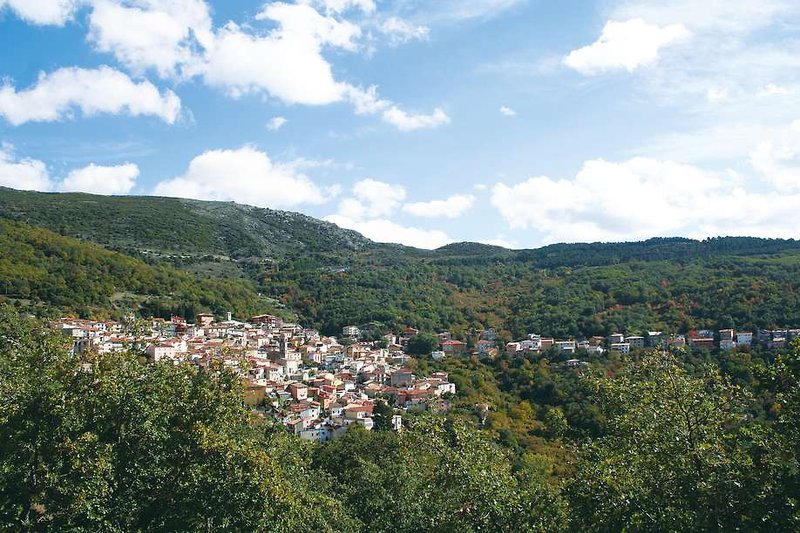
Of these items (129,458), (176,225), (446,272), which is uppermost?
(176,225)

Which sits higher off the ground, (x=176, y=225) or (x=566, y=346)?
(x=176, y=225)

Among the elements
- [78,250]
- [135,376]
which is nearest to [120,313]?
[78,250]

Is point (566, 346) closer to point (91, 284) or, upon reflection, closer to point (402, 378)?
point (402, 378)

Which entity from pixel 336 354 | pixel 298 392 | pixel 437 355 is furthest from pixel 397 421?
pixel 437 355

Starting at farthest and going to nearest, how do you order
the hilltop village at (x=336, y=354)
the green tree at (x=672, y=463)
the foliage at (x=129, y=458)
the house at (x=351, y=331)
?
the house at (x=351, y=331) → the hilltop village at (x=336, y=354) → the foliage at (x=129, y=458) → the green tree at (x=672, y=463)

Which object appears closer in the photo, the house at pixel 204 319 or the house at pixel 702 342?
the house at pixel 702 342

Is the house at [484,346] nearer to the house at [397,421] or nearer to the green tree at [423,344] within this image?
the green tree at [423,344]

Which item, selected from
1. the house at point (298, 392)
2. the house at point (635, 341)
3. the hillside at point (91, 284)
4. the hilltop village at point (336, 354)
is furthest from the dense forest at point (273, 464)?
the hillside at point (91, 284)
